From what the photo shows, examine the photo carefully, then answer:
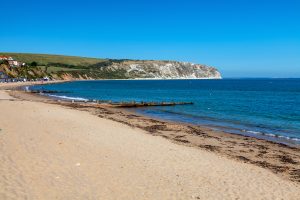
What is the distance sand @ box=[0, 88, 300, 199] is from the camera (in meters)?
11.2

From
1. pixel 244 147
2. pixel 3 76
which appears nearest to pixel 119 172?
pixel 244 147

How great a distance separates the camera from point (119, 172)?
44.0 ft

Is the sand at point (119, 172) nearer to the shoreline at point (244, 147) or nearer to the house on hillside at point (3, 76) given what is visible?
the shoreline at point (244, 147)

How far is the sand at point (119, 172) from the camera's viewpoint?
11172 mm

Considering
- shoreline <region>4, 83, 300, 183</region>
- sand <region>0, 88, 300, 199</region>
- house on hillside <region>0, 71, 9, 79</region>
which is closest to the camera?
sand <region>0, 88, 300, 199</region>

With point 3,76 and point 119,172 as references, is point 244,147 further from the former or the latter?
point 3,76

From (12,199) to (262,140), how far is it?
19.0m

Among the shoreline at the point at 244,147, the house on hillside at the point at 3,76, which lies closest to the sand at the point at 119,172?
the shoreline at the point at 244,147

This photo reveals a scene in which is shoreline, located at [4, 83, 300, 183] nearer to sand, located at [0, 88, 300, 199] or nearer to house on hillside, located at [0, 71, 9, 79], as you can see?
sand, located at [0, 88, 300, 199]

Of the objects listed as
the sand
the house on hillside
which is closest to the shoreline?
the sand

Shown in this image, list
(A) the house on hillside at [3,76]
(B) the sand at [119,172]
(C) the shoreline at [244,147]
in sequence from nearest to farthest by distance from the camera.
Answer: (B) the sand at [119,172] → (C) the shoreline at [244,147] → (A) the house on hillside at [3,76]

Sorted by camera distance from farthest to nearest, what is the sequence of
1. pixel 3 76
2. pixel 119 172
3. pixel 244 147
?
pixel 3 76 < pixel 244 147 < pixel 119 172

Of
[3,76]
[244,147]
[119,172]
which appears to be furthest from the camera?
[3,76]

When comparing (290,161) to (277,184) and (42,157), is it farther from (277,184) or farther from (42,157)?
(42,157)
